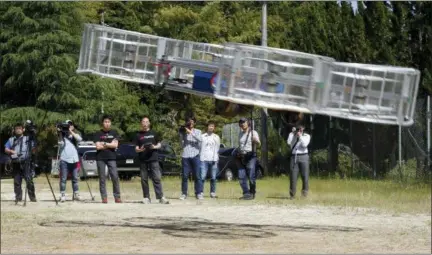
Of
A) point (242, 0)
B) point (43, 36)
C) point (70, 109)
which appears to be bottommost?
point (70, 109)

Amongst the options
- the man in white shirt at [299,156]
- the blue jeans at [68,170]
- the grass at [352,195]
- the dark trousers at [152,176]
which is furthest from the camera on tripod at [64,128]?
the man in white shirt at [299,156]

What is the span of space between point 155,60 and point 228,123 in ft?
65.8

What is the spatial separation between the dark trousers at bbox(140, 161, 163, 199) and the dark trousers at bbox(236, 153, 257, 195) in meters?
2.02

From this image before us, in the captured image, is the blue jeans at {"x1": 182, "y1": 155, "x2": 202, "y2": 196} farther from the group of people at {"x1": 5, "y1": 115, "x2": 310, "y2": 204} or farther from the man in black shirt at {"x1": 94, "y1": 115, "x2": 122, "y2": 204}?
the man in black shirt at {"x1": 94, "y1": 115, "x2": 122, "y2": 204}

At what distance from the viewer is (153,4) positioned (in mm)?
43781

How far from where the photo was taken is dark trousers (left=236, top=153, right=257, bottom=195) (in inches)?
710

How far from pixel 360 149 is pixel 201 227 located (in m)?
11.4

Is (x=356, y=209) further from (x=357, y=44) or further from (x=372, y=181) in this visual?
(x=357, y=44)

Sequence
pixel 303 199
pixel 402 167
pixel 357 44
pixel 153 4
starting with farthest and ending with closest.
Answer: pixel 153 4 < pixel 357 44 < pixel 402 167 < pixel 303 199

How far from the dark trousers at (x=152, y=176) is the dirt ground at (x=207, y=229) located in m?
0.44

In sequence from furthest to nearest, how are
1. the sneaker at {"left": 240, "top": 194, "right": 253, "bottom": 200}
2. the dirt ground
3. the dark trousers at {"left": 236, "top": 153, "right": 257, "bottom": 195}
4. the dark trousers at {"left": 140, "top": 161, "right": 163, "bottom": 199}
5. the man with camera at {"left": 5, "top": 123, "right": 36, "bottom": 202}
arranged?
the dark trousers at {"left": 236, "top": 153, "right": 257, "bottom": 195}, the sneaker at {"left": 240, "top": 194, "right": 253, "bottom": 200}, the man with camera at {"left": 5, "top": 123, "right": 36, "bottom": 202}, the dark trousers at {"left": 140, "top": 161, "right": 163, "bottom": 199}, the dirt ground

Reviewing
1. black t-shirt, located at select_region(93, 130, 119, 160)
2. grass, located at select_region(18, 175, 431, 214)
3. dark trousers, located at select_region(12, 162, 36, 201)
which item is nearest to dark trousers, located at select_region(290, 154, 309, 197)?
grass, located at select_region(18, 175, 431, 214)

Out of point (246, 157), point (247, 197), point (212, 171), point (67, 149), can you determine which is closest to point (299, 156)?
point (246, 157)

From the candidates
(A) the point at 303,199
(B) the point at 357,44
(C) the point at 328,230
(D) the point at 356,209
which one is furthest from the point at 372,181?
(B) the point at 357,44
